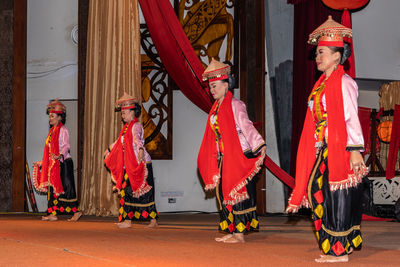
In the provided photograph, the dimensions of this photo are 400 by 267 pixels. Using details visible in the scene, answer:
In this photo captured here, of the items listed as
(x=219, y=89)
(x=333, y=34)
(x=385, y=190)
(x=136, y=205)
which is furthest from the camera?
(x=385, y=190)

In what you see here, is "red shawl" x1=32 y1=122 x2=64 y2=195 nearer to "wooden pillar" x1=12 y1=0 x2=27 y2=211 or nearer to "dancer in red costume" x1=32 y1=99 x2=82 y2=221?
"dancer in red costume" x1=32 y1=99 x2=82 y2=221

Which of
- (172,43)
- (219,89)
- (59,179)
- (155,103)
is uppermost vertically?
(172,43)

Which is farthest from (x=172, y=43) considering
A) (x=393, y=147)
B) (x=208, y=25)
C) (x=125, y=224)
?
(x=393, y=147)

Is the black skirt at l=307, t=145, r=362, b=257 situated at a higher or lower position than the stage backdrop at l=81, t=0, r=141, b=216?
lower

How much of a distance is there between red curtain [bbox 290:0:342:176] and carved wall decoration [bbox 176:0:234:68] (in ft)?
2.74

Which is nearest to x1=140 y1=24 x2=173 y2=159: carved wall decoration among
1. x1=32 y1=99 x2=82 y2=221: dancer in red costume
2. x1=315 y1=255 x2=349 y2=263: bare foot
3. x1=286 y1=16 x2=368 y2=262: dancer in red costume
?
x1=32 y1=99 x2=82 y2=221: dancer in red costume

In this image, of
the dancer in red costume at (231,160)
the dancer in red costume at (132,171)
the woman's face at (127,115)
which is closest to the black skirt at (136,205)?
the dancer in red costume at (132,171)

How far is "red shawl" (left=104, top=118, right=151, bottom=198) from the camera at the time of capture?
5.28 m

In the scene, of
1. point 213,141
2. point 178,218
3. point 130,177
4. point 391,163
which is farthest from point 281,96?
point 213,141

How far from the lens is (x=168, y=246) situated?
3.71m

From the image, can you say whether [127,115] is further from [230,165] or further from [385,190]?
[385,190]

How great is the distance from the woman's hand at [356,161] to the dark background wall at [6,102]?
5521 mm

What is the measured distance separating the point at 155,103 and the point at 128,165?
6.52 ft

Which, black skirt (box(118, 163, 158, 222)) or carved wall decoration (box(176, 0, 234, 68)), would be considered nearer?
black skirt (box(118, 163, 158, 222))
